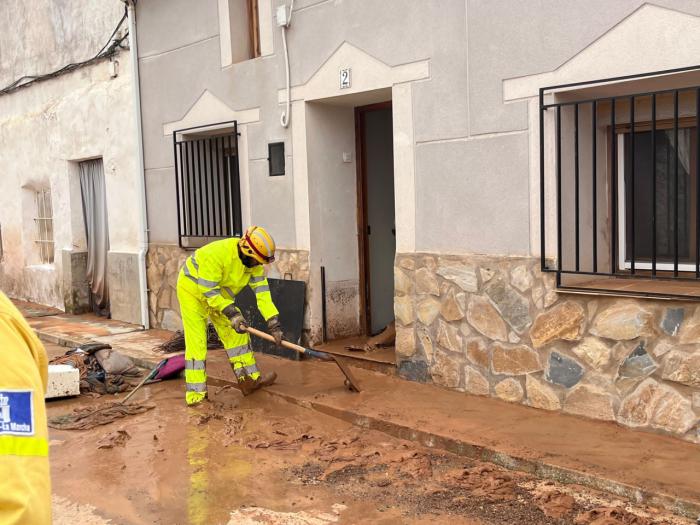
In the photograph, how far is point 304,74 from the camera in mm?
7969

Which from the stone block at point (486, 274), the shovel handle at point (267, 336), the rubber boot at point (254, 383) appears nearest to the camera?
the stone block at point (486, 274)

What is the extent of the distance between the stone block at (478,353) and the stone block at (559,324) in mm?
518

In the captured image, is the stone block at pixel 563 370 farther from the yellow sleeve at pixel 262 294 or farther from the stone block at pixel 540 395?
the yellow sleeve at pixel 262 294

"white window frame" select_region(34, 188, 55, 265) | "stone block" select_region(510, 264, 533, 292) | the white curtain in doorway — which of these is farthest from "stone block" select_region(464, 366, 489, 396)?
"white window frame" select_region(34, 188, 55, 265)

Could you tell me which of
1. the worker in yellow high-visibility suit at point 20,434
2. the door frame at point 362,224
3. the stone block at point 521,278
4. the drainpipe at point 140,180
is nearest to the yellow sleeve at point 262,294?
the door frame at point 362,224

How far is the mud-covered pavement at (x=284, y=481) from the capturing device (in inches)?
173

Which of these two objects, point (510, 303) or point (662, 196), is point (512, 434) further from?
point (662, 196)

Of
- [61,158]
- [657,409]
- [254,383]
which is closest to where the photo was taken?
[657,409]

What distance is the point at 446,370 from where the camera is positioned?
673cm

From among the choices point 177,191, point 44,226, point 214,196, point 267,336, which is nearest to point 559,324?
point 267,336

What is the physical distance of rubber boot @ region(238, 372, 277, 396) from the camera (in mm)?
7164

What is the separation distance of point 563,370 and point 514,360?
464 millimetres

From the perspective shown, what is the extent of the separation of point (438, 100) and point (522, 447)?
3.09 m

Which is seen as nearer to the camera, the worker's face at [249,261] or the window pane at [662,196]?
the window pane at [662,196]
